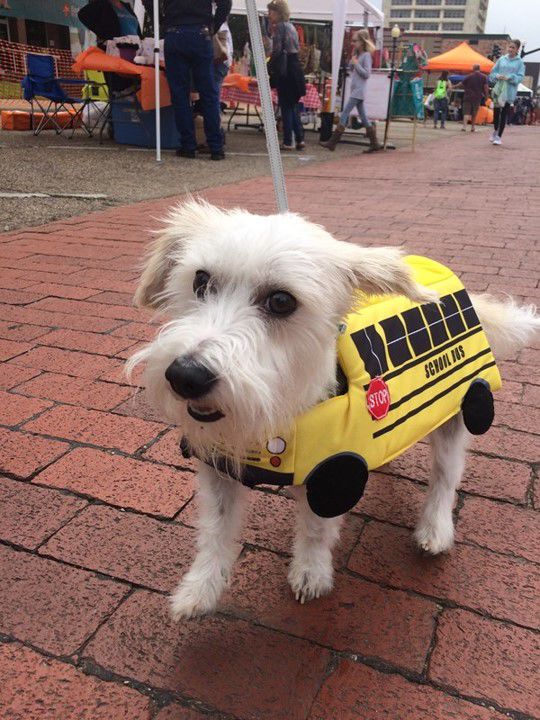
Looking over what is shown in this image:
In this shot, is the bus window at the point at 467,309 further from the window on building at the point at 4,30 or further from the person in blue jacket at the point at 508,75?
Result: the window on building at the point at 4,30

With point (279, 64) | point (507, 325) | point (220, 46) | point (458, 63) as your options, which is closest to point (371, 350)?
point (507, 325)

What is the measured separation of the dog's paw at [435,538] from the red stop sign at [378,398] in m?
0.57

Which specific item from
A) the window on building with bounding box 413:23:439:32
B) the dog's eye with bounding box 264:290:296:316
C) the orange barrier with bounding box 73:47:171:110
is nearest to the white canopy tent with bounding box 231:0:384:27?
the orange barrier with bounding box 73:47:171:110

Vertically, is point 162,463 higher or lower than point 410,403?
lower

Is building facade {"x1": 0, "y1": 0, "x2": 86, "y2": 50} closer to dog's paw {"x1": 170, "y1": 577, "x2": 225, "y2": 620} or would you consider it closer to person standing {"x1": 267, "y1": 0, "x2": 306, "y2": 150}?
person standing {"x1": 267, "y1": 0, "x2": 306, "y2": 150}

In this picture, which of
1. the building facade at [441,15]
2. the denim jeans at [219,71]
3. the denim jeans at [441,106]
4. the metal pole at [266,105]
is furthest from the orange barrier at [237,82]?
the building facade at [441,15]

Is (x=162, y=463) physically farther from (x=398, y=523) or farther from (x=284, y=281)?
(x=284, y=281)

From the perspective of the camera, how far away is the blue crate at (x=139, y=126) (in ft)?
40.2

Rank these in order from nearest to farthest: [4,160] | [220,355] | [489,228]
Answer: [220,355], [489,228], [4,160]

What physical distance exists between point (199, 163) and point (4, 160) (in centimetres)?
322

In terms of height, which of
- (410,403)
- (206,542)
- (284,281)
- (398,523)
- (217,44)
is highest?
(217,44)

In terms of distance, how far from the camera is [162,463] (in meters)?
2.71

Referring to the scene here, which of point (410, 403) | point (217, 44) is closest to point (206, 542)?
point (410, 403)

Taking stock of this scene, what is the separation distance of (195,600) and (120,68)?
10676 mm
